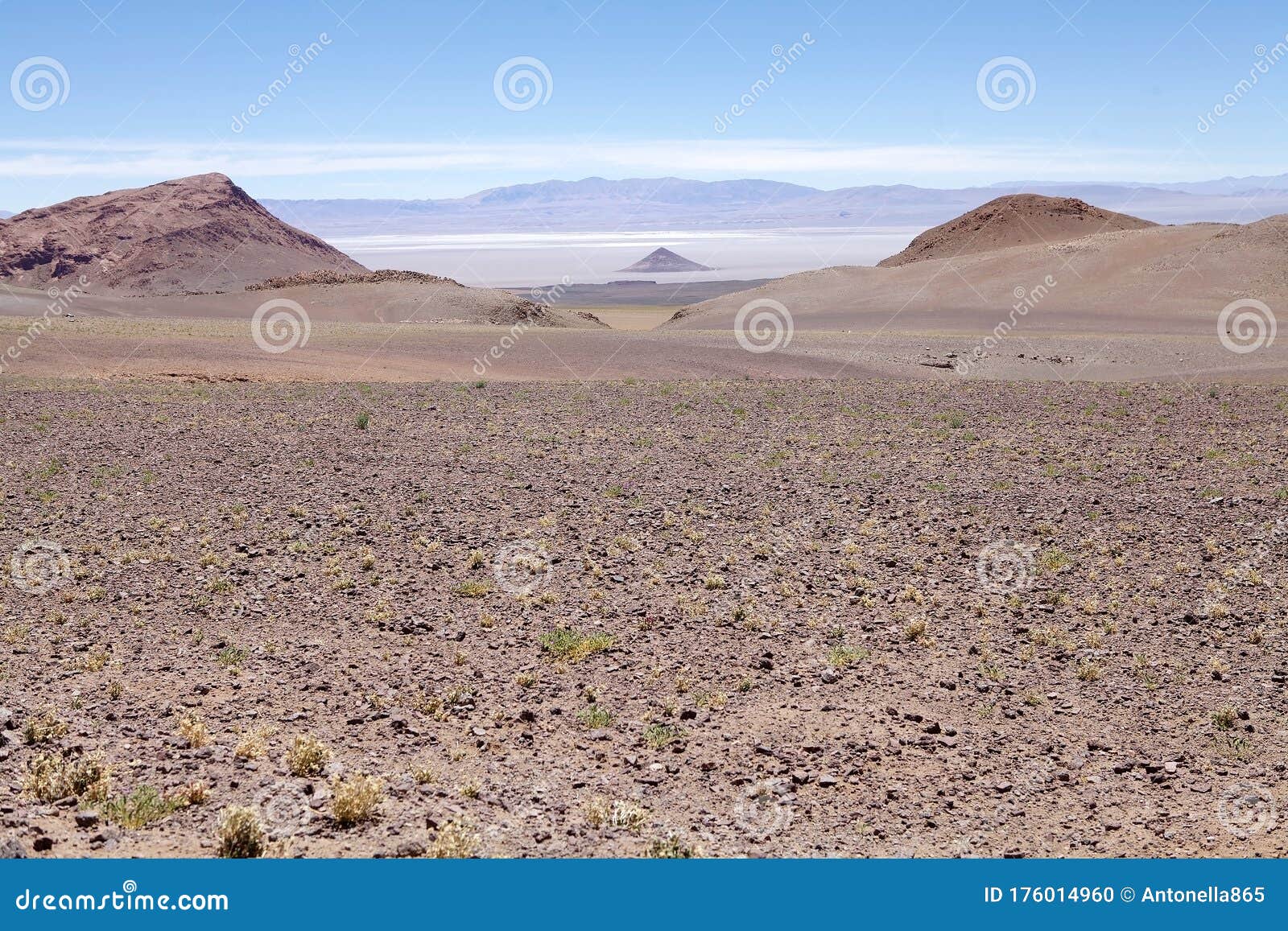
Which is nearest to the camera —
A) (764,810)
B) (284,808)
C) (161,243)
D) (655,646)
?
(284,808)

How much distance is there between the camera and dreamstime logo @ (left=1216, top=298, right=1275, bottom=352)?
42.1 metres

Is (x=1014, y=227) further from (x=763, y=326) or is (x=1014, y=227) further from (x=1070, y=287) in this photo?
(x=763, y=326)

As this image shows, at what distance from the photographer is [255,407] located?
24.0m

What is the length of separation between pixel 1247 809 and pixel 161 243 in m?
136

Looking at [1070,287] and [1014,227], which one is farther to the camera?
[1014,227]

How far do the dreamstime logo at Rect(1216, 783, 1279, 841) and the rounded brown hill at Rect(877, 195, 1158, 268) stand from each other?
308 feet

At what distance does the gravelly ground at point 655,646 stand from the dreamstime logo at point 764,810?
3cm

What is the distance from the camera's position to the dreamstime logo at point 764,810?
6.48m

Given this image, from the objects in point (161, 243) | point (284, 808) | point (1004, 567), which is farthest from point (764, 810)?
point (161, 243)

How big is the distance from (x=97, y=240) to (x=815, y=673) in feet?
453

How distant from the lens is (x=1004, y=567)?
39.3 feet

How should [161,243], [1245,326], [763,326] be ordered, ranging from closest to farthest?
[1245,326] → [763,326] → [161,243]

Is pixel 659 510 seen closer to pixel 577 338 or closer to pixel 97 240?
pixel 577 338

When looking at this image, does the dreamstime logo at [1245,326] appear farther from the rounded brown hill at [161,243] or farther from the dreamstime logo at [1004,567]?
the rounded brown hill at [161,243]
